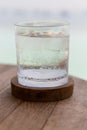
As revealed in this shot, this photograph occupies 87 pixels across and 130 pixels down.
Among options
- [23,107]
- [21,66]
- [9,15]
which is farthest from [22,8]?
[23,107]

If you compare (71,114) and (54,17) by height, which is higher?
(54,17)

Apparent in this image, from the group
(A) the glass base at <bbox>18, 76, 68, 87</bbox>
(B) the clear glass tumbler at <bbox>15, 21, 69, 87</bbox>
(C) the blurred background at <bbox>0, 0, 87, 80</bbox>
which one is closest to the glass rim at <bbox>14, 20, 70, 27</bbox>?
(B) the clear glass tumbler at <bbox>15, 21, 69, 87</bbox>

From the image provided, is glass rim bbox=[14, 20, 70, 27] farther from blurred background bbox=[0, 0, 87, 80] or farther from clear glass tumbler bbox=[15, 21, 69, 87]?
blurred background bbox=[0, 0, 87, 80]

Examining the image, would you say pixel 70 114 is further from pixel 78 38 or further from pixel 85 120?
pixel 78 38

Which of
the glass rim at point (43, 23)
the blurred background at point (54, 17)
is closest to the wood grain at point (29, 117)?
the glass rim at point (43, 23)

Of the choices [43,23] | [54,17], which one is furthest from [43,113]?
[54,17]

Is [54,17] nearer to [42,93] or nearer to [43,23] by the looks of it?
[43,23]
